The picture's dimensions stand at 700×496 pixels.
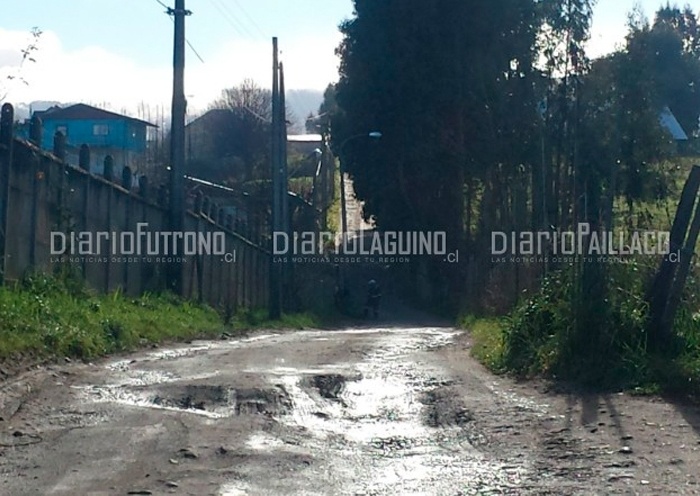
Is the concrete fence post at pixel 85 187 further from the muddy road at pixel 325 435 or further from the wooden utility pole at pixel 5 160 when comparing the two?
the muddy road at pixel 325 435

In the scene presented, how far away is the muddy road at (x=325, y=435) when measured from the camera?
666 centimetres

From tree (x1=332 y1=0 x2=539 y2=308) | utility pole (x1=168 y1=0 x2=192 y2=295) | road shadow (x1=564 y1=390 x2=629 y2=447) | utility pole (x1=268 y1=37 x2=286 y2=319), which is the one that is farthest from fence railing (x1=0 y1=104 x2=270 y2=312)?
tree (x1=332 y1=0 x2=539 y2=308)

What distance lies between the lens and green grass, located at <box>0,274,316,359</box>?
40.1 feet

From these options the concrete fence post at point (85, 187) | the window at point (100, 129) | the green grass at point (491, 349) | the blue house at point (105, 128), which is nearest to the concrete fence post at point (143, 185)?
the concrete fence post at point (85, 187)

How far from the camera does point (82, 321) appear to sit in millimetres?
14594

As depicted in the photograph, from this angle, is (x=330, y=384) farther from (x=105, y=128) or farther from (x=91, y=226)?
(x=105, y=128)

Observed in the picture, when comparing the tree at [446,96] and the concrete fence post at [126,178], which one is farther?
the tree at [446,96]

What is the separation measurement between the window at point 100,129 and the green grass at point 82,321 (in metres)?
41.1

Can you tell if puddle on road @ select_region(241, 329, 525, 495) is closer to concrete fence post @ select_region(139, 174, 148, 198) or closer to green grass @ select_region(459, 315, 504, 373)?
green grass @ select_region(459, 315, 504, 373)

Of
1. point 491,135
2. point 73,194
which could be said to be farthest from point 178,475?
point 491,135

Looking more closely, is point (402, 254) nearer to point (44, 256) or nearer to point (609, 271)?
point (44, 256)

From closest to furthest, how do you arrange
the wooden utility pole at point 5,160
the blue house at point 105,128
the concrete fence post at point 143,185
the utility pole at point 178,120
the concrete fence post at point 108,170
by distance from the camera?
the wooden utility pole at point 5,160 → the concrete fence post at point 108,170 → the concrete fence post at point 143,185 → the utility pole at point 178,120 → the blue house at point 105,128

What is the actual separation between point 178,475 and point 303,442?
53.0 inches

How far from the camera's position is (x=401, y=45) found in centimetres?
4225
